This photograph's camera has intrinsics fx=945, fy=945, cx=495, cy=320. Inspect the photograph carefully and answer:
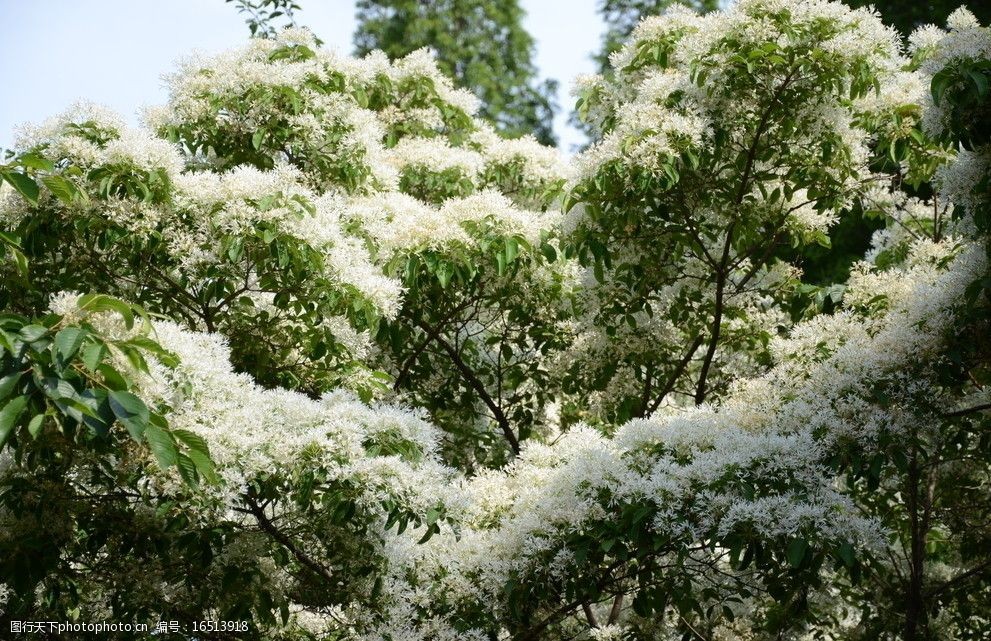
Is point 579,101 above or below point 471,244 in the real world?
above

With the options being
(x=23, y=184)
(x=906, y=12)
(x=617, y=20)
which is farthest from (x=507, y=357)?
(x=617, y=20)

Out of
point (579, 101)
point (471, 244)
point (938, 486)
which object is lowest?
point (938, 486)

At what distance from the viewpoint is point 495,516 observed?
15.7ft

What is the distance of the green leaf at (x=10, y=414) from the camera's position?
2.35 meters

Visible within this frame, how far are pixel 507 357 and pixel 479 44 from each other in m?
17.5

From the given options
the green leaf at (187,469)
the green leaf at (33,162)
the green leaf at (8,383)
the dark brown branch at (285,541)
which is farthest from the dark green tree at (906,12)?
the green leaf at (8,383)

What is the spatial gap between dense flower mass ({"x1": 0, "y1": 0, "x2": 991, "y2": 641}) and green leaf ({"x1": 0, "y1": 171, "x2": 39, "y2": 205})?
27 mm

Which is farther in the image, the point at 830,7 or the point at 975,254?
the point at 830,7

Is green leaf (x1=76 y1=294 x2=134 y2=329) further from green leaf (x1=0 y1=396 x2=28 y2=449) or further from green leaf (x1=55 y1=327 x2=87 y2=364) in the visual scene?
green leaf (x1=0 y1=396 x2=28 y2=449)

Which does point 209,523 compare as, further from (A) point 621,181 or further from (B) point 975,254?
(B) point 975,254

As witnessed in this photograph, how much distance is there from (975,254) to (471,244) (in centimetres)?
265

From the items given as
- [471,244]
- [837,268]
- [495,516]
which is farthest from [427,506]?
[837,268]

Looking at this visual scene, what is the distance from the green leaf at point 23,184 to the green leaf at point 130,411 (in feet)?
2.85

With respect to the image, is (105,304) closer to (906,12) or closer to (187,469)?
(187,469)
